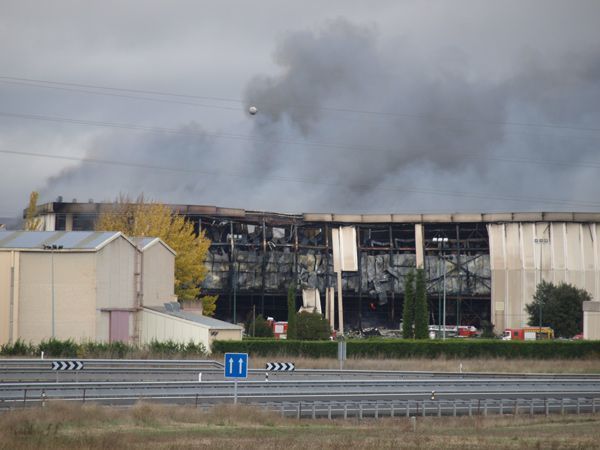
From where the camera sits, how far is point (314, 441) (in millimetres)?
26828

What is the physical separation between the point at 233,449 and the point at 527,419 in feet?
51.7

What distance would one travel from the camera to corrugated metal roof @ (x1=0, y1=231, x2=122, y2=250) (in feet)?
221

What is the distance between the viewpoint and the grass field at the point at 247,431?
83.8 ft

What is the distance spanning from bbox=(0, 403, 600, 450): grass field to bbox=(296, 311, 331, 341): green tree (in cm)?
4624

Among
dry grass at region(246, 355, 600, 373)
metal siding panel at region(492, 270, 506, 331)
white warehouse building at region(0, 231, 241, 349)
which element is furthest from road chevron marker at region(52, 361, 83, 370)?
metal siding panel at region(492, 270, 506, 331)

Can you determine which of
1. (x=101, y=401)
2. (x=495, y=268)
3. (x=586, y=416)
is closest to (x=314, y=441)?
(x=101, y=401)

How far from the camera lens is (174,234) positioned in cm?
8981

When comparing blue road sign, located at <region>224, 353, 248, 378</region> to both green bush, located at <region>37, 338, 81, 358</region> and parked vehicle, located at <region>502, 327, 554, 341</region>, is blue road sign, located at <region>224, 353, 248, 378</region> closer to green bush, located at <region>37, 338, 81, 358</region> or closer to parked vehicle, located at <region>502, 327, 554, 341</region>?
green bush, located at <region>37, 338, 81, 358</region>

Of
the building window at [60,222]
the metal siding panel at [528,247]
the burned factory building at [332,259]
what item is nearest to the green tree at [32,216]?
the building window at [60,222]

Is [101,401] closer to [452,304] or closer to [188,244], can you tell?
[188,244]

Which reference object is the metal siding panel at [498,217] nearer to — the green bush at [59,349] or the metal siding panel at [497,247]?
the metal siding panel at [497,247]

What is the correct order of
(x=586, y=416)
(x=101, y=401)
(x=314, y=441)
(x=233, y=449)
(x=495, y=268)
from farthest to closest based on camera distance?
(x=495, y=268) < (x=586, y=416) < (x=101, y=401) < (x=314, y=441) < (x=233, y=449)

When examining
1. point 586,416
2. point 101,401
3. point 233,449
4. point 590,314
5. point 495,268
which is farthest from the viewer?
point 495,268

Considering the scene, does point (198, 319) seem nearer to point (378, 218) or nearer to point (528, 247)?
point (378, 218)
